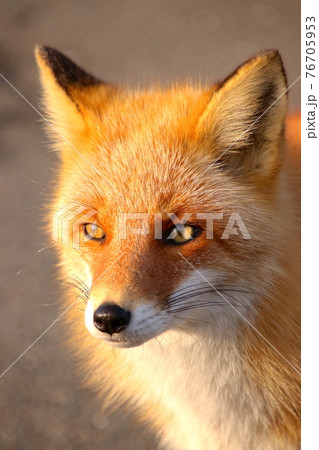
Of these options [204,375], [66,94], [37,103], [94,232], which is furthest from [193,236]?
[37,103]

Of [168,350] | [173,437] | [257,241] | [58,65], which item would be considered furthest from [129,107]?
[173,437]

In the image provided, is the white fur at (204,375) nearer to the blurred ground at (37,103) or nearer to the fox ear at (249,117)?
the fox ear at (249,117)

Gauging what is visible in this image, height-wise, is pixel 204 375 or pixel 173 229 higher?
pixel 173 229

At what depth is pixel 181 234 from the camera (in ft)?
4.08

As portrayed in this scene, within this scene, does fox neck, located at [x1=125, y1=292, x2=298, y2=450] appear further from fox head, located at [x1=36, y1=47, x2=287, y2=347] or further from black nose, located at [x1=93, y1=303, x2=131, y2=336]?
black nose, located at [x1=93, y1=303, x2=131, y2=336]

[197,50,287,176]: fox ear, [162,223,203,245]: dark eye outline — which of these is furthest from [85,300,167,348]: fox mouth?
[197,50,287,176]: fox ear

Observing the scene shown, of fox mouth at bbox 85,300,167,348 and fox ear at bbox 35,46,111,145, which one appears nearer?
fox mouth at bbox 85,300,167,348

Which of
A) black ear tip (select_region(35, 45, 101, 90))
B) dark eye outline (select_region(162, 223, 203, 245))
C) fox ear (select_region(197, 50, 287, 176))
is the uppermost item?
black ear tip (select_region(35, 45, 101, 90))

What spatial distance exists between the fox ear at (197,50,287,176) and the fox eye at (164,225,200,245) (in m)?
0.22

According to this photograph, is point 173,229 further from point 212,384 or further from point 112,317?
point 212,384

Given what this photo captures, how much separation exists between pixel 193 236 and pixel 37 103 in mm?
1121

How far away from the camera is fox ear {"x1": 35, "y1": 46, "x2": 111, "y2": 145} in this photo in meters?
1.46

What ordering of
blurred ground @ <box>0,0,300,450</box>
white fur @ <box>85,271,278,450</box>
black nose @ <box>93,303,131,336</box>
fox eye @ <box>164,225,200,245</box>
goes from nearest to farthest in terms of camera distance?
black nose @ <box>93,303,131,336</box>
fox eye @ <box>164,225,200,245</box>
white fur @ <box>85,271,278,450</box>
blurred ground @ <box>0,0,300,450</box>
